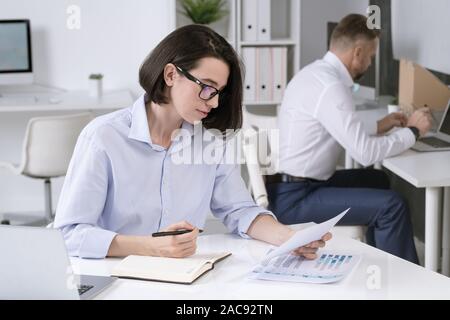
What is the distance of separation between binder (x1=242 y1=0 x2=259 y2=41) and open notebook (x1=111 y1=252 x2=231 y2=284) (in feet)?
10.3

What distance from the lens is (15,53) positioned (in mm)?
4996

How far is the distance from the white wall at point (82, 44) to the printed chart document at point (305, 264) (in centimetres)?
348

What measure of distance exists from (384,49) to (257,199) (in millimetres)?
2034

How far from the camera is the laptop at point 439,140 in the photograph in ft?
11.5

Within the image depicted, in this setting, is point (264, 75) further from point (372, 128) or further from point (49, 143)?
point (49, 143)

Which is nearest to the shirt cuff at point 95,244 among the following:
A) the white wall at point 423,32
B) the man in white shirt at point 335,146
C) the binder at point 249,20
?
the man in white shirt at point 335,146

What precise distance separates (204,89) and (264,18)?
2.82 metres

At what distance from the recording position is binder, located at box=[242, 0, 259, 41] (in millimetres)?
4812

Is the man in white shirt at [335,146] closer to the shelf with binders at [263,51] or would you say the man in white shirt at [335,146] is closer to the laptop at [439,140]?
the laptop at [439,140]

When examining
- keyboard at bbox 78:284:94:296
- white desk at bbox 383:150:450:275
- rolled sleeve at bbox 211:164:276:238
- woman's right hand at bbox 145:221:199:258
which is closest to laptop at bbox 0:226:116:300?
keyboard at bbox 78:284:94:296

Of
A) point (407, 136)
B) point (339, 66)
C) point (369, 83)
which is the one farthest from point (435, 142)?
point (369, 83)

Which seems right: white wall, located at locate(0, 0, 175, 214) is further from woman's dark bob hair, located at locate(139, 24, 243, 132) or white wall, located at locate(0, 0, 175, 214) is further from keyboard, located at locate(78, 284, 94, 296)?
keyboard, located at locate(78, 284, 94, 296)
